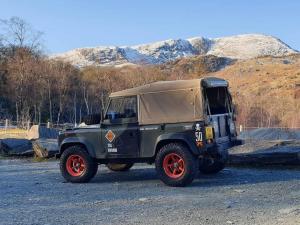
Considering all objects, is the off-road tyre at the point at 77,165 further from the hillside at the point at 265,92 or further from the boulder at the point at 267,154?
the hillside at the point at 265,92

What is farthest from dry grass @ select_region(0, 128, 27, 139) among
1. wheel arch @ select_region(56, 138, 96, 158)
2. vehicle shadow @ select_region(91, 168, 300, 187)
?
wheel arch @ select_region(56, 138, 96, 158)

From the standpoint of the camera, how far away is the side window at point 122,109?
12078 millimetres

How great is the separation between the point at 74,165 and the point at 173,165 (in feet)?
9.05

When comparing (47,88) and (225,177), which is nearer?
(225,177)

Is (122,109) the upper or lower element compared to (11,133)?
upper

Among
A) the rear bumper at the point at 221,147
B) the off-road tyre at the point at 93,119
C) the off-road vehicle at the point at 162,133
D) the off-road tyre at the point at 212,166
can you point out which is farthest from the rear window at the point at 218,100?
the off-road tyre at the point at 93,119

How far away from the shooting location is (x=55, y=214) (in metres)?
8.62

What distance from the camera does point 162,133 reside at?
11492 mm

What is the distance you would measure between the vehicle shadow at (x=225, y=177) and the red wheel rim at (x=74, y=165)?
48cm

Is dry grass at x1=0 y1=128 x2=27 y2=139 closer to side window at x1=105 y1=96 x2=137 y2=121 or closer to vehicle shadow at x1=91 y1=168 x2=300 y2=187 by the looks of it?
vehicle shadow at x1=91 y1=168 x2=300 y2=187

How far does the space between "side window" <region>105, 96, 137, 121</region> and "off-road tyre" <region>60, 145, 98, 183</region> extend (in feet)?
3.72

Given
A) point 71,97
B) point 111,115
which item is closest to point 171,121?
point 111,115

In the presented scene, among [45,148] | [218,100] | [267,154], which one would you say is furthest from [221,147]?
[45,148]

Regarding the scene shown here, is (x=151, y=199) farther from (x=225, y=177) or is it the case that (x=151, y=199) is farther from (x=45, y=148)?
(x=45, y=148)
